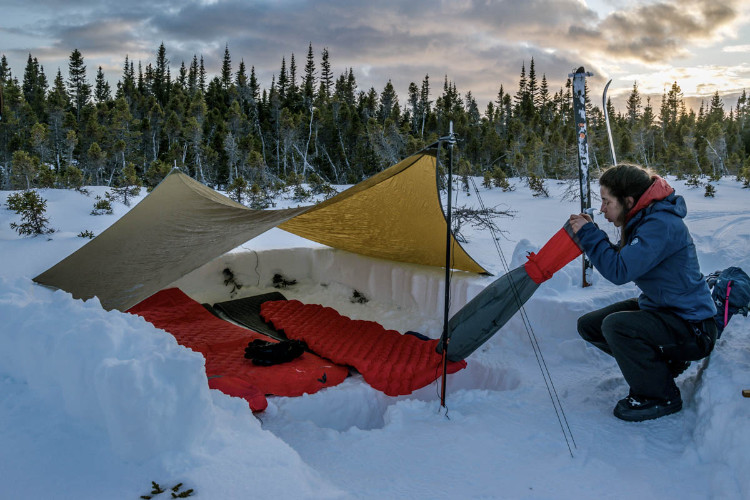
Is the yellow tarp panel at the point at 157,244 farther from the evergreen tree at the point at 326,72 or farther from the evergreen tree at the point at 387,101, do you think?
the evergreen tree at the point at 326,72

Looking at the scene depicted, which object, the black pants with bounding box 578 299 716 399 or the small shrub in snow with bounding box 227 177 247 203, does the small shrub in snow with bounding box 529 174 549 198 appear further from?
the black pants with bounding box 578 299 716 399

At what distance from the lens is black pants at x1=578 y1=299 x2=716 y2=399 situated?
1918mm

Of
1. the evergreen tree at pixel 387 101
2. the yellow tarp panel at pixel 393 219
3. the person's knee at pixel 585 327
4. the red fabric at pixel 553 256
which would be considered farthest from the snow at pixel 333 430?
the evergreen tree at pixel 387 101

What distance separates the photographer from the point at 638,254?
1835mm

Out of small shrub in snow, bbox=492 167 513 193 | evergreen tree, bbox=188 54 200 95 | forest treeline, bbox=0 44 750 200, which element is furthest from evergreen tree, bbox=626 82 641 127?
evergreen tree, bbox=188 54 200 95

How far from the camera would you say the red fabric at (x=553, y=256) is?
211 cm

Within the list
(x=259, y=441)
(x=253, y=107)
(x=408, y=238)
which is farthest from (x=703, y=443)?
(x=253, y=107)

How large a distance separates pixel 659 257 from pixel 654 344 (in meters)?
0.37

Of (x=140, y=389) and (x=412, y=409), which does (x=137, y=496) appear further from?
(x=412, y=409)

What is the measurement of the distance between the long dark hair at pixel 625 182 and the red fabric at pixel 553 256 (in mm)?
225

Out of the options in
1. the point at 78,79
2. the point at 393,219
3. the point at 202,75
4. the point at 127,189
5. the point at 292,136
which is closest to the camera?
the point at 393,219

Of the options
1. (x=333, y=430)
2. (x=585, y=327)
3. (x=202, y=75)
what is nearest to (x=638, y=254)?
(x=585, y=327)

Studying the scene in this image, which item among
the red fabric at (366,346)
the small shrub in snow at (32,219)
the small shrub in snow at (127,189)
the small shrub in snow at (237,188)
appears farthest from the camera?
the small shrub in snow at (237,188)

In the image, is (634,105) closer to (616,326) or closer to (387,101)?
(387,101)
